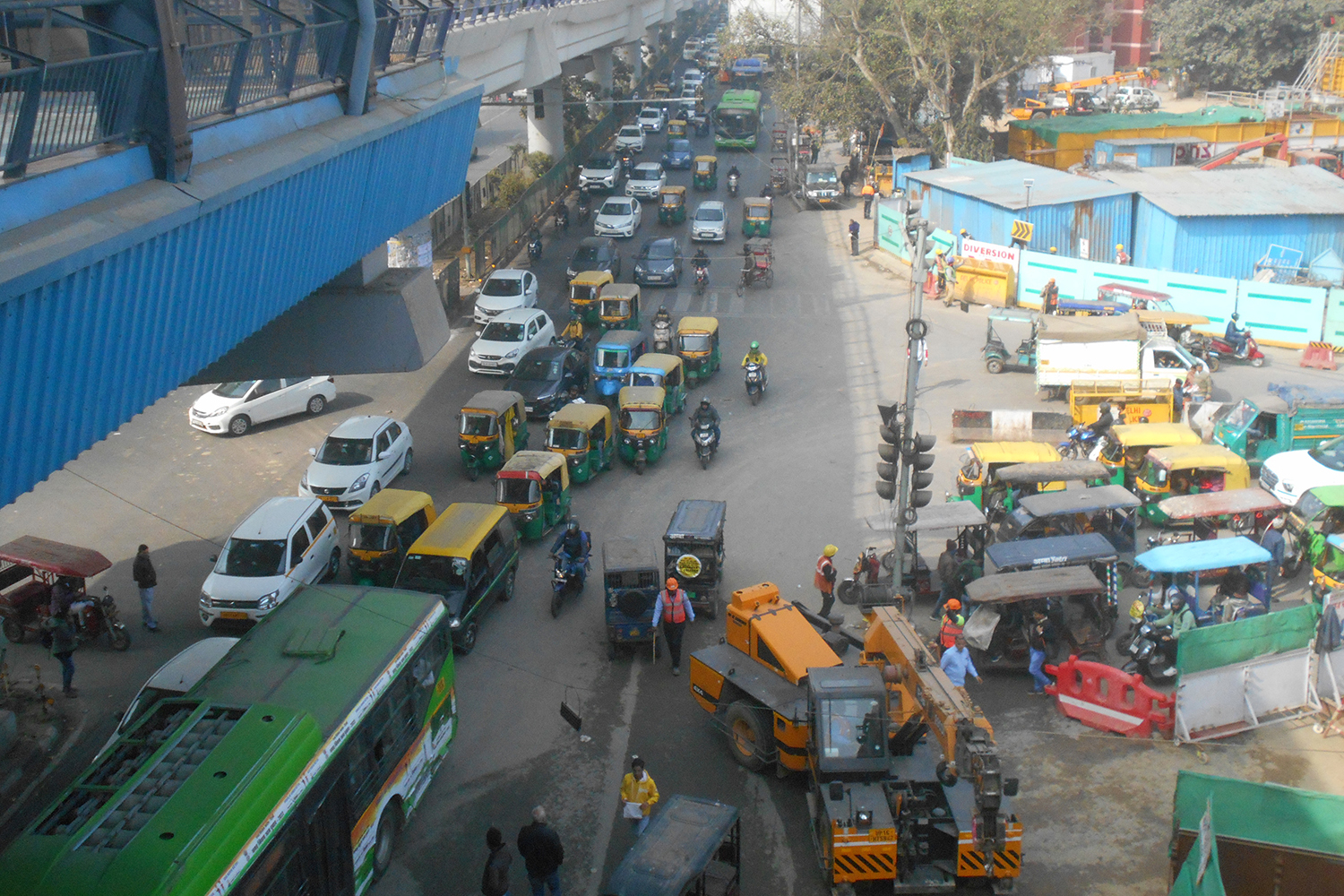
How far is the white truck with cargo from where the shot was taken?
932 inches

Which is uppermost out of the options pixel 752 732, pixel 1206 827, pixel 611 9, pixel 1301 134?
pixel 611 9

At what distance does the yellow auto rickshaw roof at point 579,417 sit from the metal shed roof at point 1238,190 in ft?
68.3

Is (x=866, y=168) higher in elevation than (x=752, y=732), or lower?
higher

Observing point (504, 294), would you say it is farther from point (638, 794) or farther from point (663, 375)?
point (638, 794)

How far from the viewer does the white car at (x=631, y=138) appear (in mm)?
57594

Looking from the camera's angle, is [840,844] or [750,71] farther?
[750,71]

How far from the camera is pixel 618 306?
30.4 meters

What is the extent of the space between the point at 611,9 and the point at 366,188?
33430 millimetres

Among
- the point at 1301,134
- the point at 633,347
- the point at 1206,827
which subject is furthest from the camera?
the point at 1301,134

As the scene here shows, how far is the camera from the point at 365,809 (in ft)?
35.0

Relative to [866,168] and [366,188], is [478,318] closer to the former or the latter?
[366,188]

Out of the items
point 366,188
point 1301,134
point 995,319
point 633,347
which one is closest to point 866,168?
point 1301,134

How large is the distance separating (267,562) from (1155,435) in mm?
14961

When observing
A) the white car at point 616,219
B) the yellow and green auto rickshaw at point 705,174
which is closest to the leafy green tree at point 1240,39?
the yellow and green auto rickshaw at point 705,174
